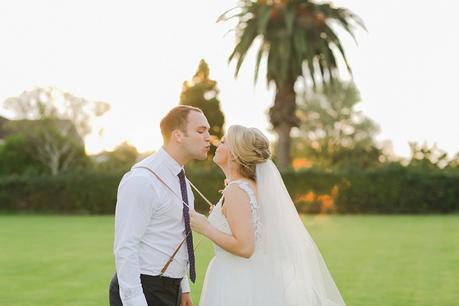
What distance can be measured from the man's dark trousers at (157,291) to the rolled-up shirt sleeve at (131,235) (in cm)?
15

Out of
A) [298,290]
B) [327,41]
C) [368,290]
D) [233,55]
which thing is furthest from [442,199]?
[298,290]

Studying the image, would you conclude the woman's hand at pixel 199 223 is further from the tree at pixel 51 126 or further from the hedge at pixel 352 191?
the tree at pixel 51 126

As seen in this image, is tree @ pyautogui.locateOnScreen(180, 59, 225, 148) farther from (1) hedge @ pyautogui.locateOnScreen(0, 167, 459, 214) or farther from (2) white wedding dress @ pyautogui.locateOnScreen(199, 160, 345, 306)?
(2) white wedding dress @ pyautogui.locateOnScreen(199, 160, 345, 306)

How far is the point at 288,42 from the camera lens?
37625 mm

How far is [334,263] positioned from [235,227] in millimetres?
10727

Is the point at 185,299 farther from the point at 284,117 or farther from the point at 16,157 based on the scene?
the point at 16,157

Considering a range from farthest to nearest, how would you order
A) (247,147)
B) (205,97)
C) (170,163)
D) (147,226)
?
(205,97) < (247,147) < (170,163) < (147,226)

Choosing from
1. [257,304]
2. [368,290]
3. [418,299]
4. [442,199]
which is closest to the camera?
[257,304]

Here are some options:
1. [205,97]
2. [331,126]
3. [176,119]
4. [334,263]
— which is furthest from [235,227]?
[331,126]

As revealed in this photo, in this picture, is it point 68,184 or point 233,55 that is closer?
point 68,184

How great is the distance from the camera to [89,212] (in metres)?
36.6

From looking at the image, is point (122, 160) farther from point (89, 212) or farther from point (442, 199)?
point (442, 199)

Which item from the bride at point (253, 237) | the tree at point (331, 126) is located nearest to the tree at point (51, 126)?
the tree at point (331, 126)

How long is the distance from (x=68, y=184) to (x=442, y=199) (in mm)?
17976
